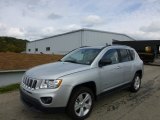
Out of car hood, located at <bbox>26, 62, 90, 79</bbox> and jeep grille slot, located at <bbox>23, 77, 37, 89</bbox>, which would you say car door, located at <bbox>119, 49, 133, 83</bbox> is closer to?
car hood, located at <bbox>26, 62, 90, 79</bbox>

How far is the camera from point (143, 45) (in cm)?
2562

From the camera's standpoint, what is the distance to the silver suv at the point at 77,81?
14.2 ft

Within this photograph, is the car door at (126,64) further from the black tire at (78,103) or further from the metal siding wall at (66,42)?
the metal siding wall at (66,42)

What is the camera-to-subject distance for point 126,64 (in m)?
6.53

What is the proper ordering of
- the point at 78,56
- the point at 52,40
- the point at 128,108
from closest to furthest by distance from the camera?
the point at 128,108 < the point at 78,56 < the point at 52,40

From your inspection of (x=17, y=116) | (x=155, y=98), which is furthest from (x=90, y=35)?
(x=17, y=116)

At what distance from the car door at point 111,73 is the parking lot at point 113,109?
1.96 feet

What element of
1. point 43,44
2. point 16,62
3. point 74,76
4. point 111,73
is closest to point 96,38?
point 43,44

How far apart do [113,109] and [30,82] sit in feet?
7.66

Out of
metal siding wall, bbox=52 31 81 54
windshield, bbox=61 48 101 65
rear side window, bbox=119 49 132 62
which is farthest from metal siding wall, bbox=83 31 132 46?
windshield, bbox=61 48 101 65

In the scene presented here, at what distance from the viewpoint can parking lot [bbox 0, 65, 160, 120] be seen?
498 cm

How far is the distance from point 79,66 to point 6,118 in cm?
211

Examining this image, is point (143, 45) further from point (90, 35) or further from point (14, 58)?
point (14, 58)

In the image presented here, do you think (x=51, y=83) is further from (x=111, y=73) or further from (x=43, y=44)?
(x=43, y=44)
